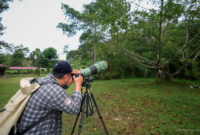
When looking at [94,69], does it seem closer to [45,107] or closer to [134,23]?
[45,107]

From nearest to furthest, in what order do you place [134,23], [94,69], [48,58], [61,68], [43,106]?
[43,106]
[61,68]
[94,69]
[134,23]
[48,58]

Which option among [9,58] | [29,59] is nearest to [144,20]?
[9,58]

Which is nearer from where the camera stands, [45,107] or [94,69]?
[45,107]

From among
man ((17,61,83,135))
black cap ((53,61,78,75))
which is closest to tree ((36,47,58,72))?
black cap ((53,61,78,75))

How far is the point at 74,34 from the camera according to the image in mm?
8109

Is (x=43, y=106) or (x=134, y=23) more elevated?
(x=134, y=23)

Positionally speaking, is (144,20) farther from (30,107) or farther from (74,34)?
(30,107)

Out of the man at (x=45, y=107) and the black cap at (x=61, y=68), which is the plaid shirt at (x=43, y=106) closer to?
the man at (x=45, y=107)

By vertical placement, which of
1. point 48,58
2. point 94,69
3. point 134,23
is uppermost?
point 48,58

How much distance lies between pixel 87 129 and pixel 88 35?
22.0 ft

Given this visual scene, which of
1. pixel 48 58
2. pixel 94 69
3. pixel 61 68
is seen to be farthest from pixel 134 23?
pixel 48 58

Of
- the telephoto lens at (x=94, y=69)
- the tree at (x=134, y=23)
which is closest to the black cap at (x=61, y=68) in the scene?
the telephoto lens at (x=94, y=69)

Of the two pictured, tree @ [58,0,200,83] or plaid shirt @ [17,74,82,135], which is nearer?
plaid shirt @ [17,74,82,135]

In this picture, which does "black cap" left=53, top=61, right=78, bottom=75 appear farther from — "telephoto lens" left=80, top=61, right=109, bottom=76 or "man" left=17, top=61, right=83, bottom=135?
"telephoto lens" left=80, top=61, right=109, bottom=76
